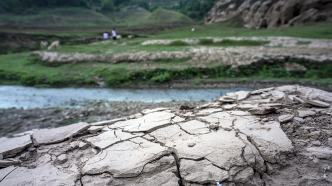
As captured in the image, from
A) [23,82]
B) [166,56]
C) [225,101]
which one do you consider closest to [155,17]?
[166,56]

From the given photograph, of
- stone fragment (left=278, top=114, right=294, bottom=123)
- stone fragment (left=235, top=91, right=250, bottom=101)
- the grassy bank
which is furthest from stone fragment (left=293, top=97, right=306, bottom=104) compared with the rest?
the grassy bank

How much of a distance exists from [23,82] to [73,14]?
34531 millimetres

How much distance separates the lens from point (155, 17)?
4134 cm

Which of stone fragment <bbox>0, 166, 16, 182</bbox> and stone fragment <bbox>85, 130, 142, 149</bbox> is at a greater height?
stone fragment <bbox>0, 166, 16, 182</bbox>

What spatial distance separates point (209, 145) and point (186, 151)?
1.13 ft

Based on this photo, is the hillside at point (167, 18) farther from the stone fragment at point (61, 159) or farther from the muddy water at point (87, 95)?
the stone fragment at point (61, 159)

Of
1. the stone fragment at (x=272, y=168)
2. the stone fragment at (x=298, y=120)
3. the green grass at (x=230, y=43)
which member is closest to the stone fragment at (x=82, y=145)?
the stone fragment at (x=272, y=168)

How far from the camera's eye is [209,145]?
2332 mm

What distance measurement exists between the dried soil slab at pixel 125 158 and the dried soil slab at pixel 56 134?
905mm

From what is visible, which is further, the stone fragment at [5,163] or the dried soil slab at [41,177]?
the stone fragment at [5,163]

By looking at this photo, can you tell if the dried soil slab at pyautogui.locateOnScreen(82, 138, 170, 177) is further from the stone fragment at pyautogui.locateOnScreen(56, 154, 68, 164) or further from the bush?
the bush

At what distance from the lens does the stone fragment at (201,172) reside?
1.90 m

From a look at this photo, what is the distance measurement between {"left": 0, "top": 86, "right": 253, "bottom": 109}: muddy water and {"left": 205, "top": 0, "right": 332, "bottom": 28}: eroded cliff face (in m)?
16.5

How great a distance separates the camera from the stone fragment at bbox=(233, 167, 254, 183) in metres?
1.95
